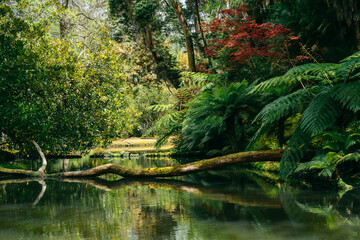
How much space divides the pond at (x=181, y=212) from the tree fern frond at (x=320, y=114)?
84cm

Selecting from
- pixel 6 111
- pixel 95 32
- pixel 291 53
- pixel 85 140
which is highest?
pixel 95 32

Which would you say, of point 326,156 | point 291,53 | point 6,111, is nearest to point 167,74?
point 291,53

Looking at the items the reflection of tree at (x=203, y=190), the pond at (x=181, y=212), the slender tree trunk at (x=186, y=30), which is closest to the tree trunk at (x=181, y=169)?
the reflection of tree at (x=203, y=190)

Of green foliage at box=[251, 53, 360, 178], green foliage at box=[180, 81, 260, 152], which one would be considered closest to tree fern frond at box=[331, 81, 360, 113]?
green foliage at box=[251, 53, 360, 178]

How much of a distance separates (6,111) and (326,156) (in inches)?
207

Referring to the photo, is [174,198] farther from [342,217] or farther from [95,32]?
[95,32]

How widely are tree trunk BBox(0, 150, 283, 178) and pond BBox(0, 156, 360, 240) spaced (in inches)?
16.1

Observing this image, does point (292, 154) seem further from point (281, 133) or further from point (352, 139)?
point (281, 133)

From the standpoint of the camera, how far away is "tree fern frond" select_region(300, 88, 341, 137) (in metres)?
3.89

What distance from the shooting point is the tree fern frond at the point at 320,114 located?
3.89m

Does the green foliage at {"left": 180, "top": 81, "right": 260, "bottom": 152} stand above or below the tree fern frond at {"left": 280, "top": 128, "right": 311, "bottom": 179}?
above

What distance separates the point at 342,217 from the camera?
9.27 feet

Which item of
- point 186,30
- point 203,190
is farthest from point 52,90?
point 186,30

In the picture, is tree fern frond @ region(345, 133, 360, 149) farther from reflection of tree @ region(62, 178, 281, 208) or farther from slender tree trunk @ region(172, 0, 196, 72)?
slender tree trunk @ region(172, 0, 196, 72)
